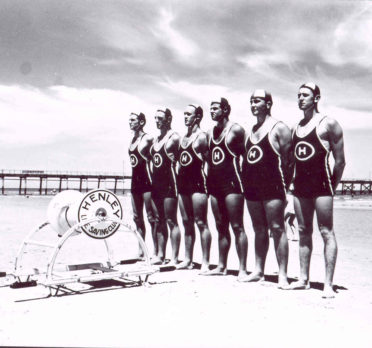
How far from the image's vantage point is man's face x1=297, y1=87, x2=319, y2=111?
6.28m

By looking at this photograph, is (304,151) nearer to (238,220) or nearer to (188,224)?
(238,220)

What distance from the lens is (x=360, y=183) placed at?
401ft

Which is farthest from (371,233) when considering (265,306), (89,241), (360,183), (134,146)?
(360,183)

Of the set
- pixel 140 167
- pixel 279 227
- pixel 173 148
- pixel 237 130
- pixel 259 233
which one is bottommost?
pixel 259 233

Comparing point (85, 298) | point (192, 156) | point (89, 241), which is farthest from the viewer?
point (89, 241)

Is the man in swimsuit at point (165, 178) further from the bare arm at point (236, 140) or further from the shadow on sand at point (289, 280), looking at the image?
the bare arm at point (236, 140)

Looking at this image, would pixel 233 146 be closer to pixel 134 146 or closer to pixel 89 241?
pixel 134 146

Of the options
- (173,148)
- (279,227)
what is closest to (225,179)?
(279,227)

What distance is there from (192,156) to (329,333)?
393 centimetres

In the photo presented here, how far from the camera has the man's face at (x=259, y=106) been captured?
22.1 ft

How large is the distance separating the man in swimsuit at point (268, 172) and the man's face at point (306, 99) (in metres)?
0.38

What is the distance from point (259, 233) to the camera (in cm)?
686

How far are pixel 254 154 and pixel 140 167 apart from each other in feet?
9.55

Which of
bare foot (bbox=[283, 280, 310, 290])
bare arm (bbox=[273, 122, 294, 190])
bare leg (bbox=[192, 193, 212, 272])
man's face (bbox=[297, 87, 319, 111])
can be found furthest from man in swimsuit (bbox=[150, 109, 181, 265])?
man's face (bbox=[297, 87, 319, 111])
